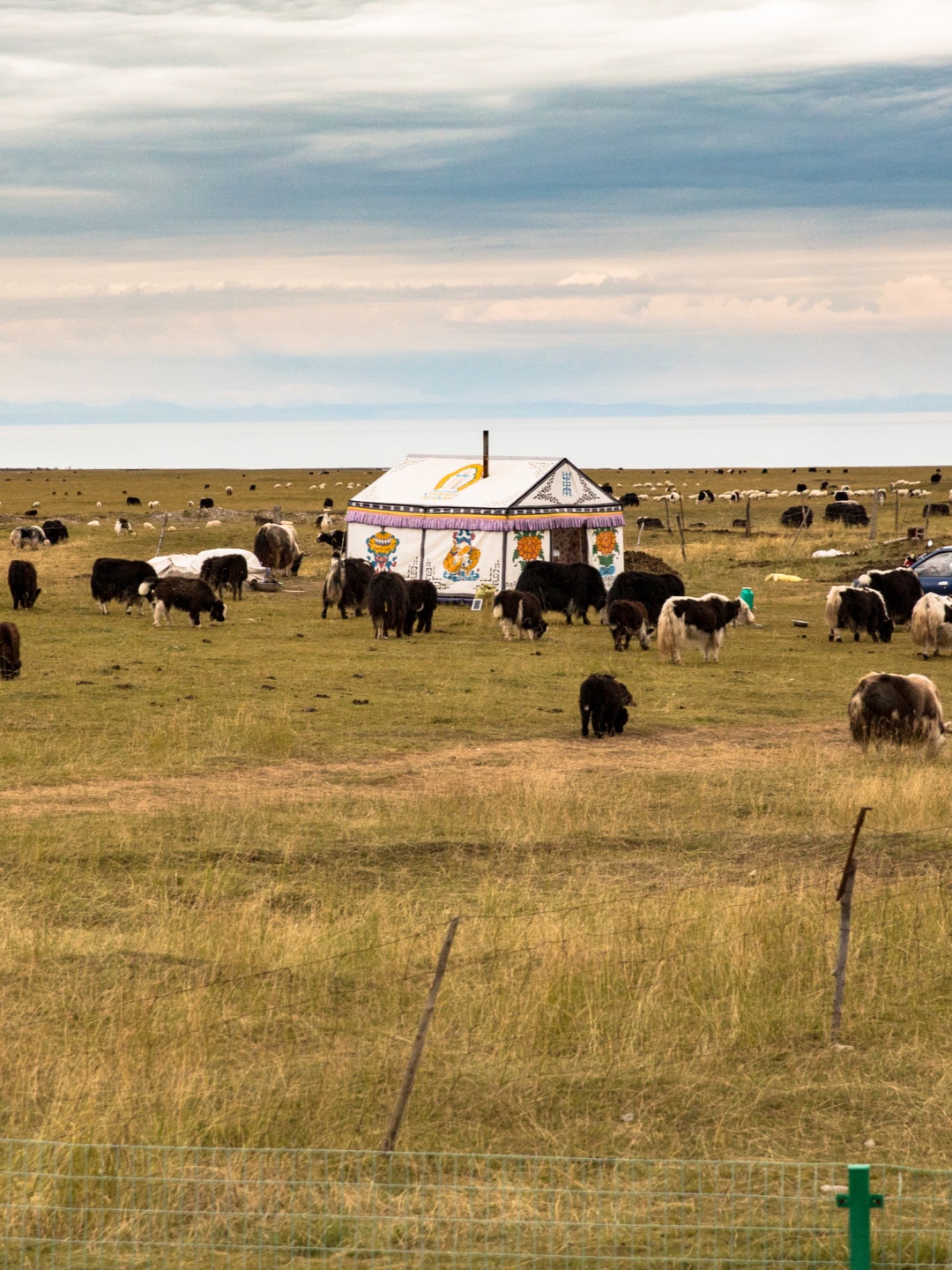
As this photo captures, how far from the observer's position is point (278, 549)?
44906mm

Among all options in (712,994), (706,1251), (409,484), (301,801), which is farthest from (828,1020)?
(409,484)

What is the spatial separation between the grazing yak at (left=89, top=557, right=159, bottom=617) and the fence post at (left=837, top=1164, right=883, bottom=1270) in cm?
2917

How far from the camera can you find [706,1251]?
593cm

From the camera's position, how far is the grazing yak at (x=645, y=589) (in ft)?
103

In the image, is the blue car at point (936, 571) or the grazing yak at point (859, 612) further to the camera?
the blue car at point (936, 571)

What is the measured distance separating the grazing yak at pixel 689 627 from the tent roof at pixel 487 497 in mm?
9909

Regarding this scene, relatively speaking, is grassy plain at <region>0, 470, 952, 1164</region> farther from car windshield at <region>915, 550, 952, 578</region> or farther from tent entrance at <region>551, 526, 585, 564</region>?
tent entrance at <region>551, 526, 585, 564</region>

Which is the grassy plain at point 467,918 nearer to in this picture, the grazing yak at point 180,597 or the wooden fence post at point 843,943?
the wooden fence post at point 843,943

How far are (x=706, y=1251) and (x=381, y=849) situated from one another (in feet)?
23.7

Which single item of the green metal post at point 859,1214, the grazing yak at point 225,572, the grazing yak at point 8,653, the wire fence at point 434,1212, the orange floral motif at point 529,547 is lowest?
the wire fence at point 434,1212

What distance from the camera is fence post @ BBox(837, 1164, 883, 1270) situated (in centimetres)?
459

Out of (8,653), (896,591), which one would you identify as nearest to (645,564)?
(896,591)

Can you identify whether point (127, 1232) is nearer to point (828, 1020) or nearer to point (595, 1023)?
point (595, 1023)

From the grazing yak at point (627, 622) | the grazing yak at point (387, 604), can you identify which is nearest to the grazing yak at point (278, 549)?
the grazing yak at point (387, 604)
